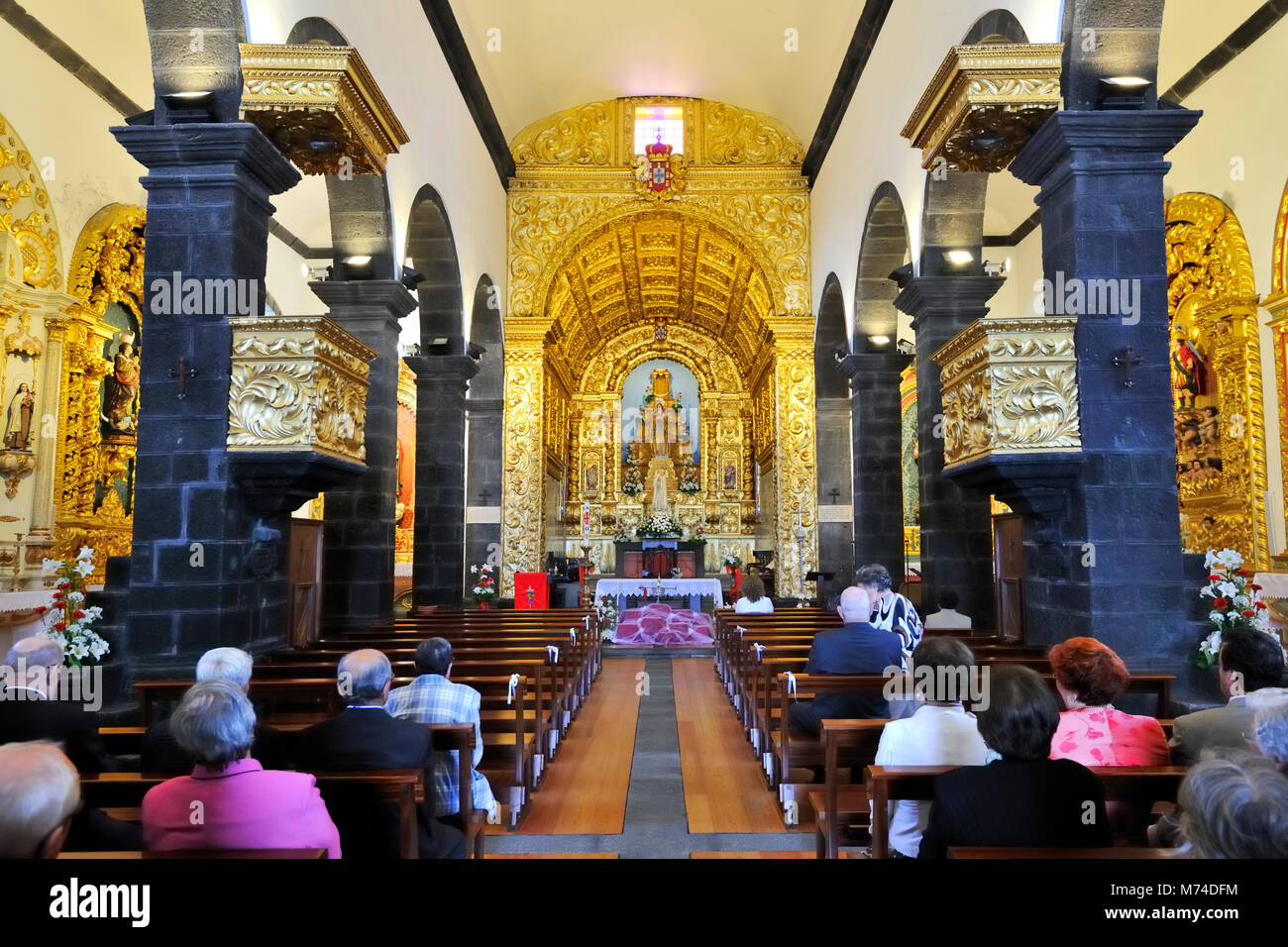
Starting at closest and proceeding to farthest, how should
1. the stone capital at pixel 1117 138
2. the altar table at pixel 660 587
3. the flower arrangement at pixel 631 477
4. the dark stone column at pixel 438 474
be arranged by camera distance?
the stone capital at pixel 1117 138, the dark stone column at pixel 438 474, the altar table at pixel 660 587, the flower arrangement at pixel 631 477

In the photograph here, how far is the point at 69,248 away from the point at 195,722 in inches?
365

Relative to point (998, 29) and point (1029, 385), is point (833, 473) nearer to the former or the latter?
point (998, 29)

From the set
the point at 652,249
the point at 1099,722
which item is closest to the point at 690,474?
the point at 652,249

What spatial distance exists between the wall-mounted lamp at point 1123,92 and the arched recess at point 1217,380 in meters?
4.64

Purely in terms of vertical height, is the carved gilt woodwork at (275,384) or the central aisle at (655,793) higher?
the carved gilt woodwork at (275,384)

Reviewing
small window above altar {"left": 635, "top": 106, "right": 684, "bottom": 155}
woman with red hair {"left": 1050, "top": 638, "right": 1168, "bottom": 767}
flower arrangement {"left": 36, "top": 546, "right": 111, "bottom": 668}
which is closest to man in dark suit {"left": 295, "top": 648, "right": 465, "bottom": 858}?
woman with red hair {"left": 1050, "top": 638, "right": 1168, "bottom": 767}

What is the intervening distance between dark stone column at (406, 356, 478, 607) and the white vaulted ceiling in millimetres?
4684

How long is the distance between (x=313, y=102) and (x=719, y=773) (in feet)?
16.6

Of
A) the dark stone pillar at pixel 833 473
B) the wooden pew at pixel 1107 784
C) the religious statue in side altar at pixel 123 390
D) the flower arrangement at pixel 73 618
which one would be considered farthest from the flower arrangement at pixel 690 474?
the wooden pew at pixel 1107 784

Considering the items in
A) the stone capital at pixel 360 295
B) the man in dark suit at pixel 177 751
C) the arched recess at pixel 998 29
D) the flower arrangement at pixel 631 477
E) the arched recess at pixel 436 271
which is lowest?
the man in dark suit at pixel 177 751

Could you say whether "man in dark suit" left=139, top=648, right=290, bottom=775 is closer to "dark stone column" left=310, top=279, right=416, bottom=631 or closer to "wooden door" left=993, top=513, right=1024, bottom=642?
"dark stone column" left=310, top=279, right=416, bottom=631

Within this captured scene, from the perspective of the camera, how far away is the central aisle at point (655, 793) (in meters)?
4.17

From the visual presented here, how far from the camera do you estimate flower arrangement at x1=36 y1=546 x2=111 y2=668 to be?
4910 mm

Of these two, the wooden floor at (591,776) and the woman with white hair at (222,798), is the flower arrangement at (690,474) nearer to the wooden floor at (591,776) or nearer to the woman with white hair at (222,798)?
the wooden floor at (591,776)
